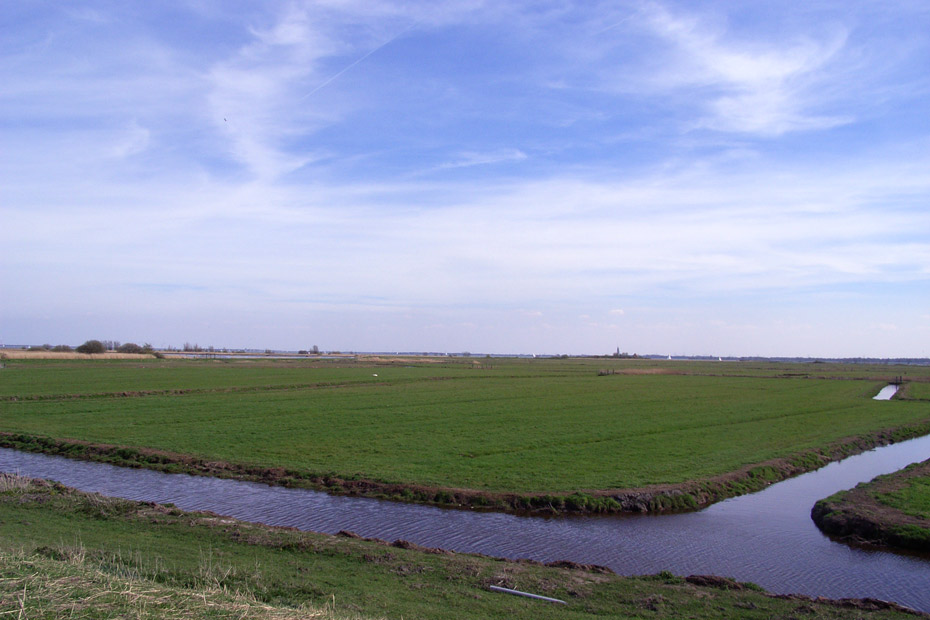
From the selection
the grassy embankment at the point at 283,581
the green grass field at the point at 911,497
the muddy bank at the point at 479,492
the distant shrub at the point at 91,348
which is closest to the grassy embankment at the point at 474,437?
the muddy bank at the point at 479,492

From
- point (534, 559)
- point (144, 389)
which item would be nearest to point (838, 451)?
point (534, 559)

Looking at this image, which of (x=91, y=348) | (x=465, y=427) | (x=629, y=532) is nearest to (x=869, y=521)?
(x=629, y=532)

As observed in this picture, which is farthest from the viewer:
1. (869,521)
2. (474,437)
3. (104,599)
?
(474,437)

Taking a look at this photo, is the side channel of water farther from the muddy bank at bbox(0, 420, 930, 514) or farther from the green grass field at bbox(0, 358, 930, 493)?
the green grass field at bbox(0, 358, 930, 493)

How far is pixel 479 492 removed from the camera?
20.0 meters

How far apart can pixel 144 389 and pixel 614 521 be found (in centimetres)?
5019

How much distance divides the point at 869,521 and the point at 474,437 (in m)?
17.7

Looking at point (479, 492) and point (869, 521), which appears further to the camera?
point (479, 492)

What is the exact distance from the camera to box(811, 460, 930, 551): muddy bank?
1614 cm

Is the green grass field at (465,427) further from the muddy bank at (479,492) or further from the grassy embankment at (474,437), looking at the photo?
the muddy bank at (479,492)

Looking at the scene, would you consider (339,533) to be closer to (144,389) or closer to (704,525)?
(704,525)

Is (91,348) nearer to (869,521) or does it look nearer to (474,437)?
(474,437)

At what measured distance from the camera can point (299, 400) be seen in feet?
163

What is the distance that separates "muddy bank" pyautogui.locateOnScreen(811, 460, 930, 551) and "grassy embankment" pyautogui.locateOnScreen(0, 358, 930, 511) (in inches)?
132
